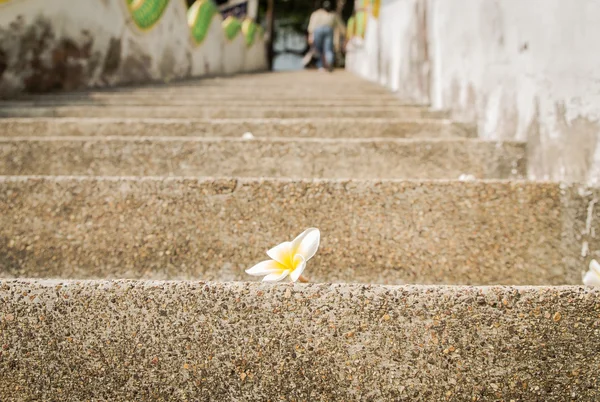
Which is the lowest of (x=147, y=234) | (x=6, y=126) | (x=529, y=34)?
(x=147, y=234)

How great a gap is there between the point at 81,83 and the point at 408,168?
280cm

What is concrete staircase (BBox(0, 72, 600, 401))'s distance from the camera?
2.22ft

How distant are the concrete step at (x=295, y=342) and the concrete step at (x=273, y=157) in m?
0.85

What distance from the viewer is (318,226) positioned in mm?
1127

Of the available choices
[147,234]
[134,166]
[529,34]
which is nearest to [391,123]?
[529,34]

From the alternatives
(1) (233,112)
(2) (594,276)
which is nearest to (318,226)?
(2) (594,276)

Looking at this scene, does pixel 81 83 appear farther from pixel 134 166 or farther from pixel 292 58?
pixel 292 58

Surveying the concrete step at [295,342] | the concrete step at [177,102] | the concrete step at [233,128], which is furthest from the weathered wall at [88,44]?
the concrete step at [295,342]

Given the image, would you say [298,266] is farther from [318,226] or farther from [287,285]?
[318,226]

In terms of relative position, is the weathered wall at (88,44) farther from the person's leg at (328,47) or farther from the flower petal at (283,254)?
the person's leg at (328,47)

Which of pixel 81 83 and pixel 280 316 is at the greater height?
pixel 81 83

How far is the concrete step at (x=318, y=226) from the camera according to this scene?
1.09m

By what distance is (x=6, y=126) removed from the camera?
6.43ft

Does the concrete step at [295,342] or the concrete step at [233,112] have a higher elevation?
the concrete step at [233,112]
